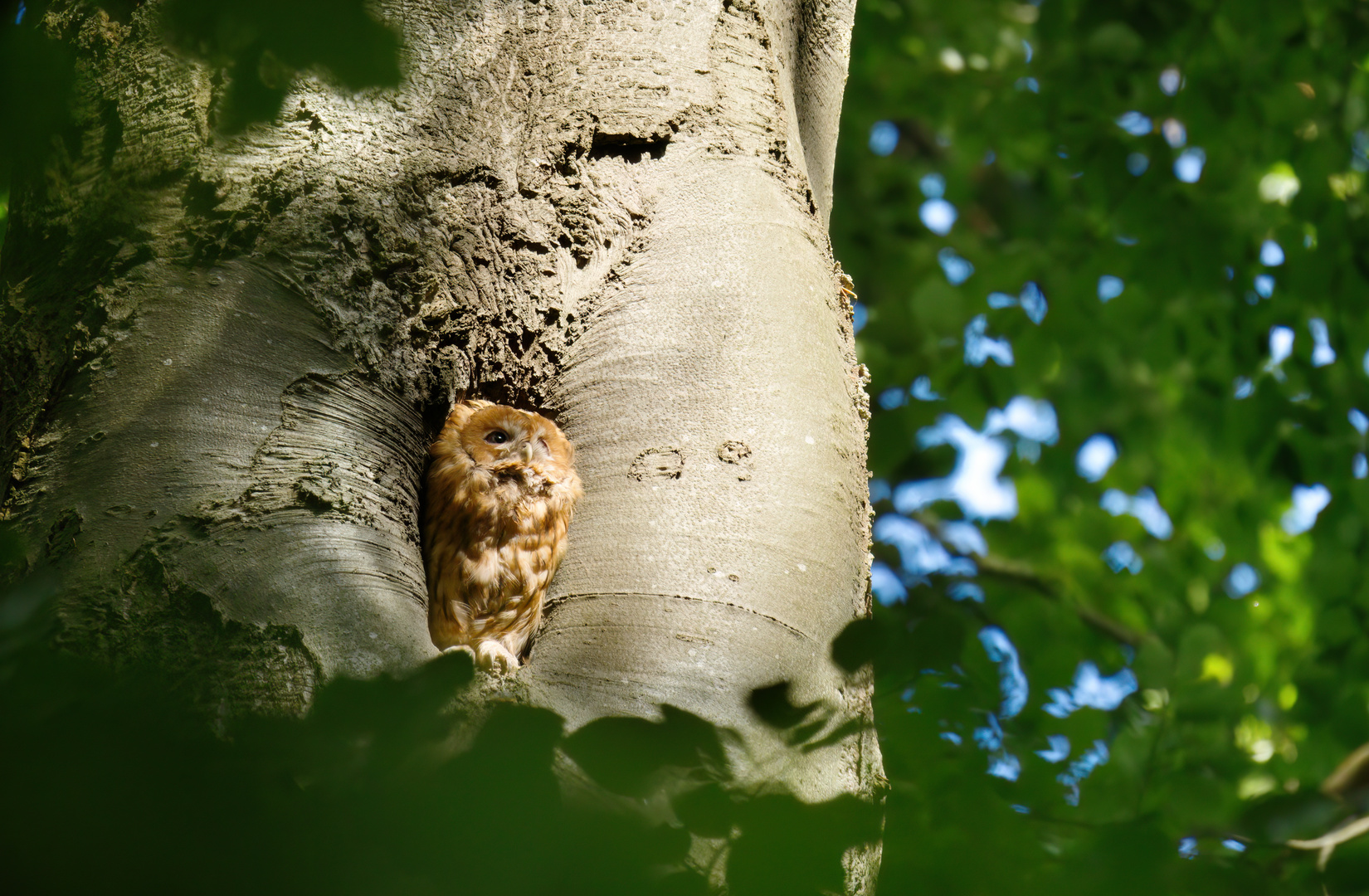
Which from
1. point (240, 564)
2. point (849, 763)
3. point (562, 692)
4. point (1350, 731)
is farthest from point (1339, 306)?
point (240, 564)

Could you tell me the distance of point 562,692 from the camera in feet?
3.08

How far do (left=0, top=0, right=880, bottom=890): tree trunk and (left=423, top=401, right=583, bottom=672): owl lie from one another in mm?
182

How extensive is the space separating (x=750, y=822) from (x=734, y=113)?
3.30 feet

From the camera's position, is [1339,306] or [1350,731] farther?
[1339,306]

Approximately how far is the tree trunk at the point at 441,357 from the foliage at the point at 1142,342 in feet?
2.89

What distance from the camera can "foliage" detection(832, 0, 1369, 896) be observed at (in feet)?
9.52

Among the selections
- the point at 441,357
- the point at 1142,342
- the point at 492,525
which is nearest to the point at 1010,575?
the point at 1142,342

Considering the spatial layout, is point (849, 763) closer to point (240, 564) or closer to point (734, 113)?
point (240, 564)

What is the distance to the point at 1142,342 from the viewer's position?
146 inches

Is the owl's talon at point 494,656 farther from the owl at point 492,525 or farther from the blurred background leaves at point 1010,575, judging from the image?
the blurred background leaves at point 1010,575

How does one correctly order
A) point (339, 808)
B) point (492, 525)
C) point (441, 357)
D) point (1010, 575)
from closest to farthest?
1. point (339, 808)
2. point (441, 357)
3. point (492, 525)
4. point (1010, 575)

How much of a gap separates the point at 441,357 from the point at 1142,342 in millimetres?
3314

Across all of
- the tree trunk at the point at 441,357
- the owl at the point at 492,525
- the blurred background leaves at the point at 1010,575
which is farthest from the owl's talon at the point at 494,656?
the blurred background leaves at the point at 1010,575

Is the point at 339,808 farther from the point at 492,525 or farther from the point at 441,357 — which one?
the point at 492,525
